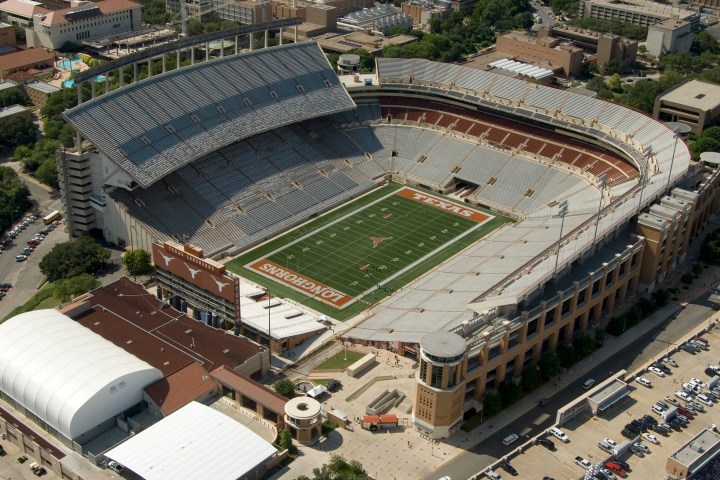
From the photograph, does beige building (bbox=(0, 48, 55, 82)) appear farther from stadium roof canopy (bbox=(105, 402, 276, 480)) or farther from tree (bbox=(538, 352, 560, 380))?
tree (bbox=(538, 352, 560, 380))

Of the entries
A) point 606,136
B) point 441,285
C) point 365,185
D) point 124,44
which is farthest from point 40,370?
point 124,44

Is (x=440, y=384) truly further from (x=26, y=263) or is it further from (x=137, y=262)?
(x=26, y=263)

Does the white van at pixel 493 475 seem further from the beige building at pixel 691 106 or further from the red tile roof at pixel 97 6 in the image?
the red tile roof at pixel 97 6

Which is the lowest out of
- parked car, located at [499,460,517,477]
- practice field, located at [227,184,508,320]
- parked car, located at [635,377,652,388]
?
practice field, located at [227,184,508,320]

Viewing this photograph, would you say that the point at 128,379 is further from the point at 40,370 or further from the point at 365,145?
the point at 365,145

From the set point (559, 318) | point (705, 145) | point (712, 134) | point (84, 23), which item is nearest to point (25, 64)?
point (84, 23)

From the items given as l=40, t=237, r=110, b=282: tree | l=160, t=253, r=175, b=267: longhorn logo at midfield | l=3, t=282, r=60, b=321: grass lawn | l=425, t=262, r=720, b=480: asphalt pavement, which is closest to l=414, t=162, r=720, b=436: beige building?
l=425, t=262, r=720, b=480: asphalt pavement
